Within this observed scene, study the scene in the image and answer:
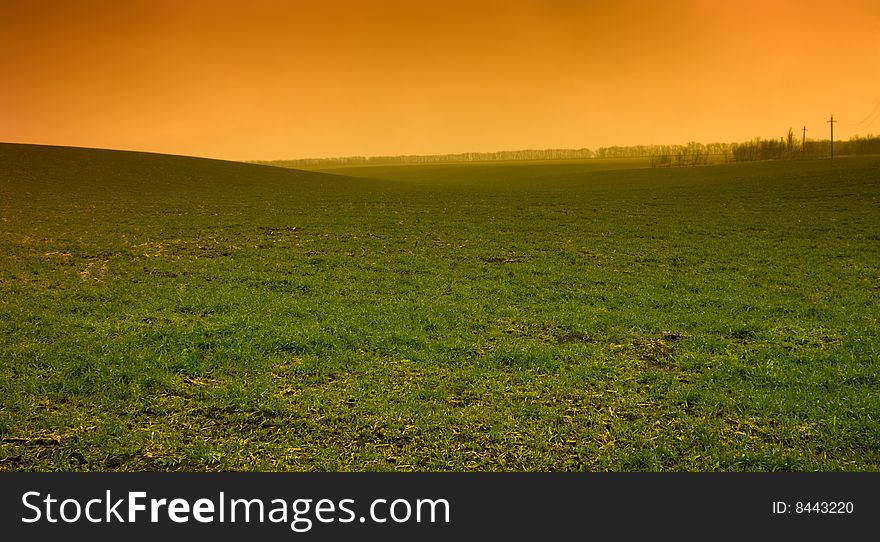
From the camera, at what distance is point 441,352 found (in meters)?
11.0

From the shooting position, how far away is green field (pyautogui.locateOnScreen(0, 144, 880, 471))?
7426 mm

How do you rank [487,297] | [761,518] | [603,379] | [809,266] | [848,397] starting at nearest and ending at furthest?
[761,518]
[848,397]
[603,379]
[487,297]
[809,266]

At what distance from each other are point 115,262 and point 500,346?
1614 centimetres

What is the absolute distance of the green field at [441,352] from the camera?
7.43 m

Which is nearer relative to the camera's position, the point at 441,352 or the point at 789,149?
the point at 441,352

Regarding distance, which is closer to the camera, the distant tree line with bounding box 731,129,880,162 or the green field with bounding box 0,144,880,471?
the green field with bounding box 0,144,880,471

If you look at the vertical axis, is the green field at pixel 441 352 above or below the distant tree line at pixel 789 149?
below

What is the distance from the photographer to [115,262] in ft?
66.4

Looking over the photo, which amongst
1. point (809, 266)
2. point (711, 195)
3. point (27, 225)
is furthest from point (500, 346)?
point (711, 195)

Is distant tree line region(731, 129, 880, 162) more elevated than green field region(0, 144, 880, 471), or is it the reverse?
distant tree line region(731, 129, 880, 162)

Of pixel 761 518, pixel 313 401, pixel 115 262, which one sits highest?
pixel 115 262

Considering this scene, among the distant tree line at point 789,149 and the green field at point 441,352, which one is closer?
the green field at point 441,352

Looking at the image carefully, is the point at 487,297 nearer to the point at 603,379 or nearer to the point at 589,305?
the point at 589,305

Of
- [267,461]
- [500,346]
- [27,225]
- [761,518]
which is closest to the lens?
[761,518]
